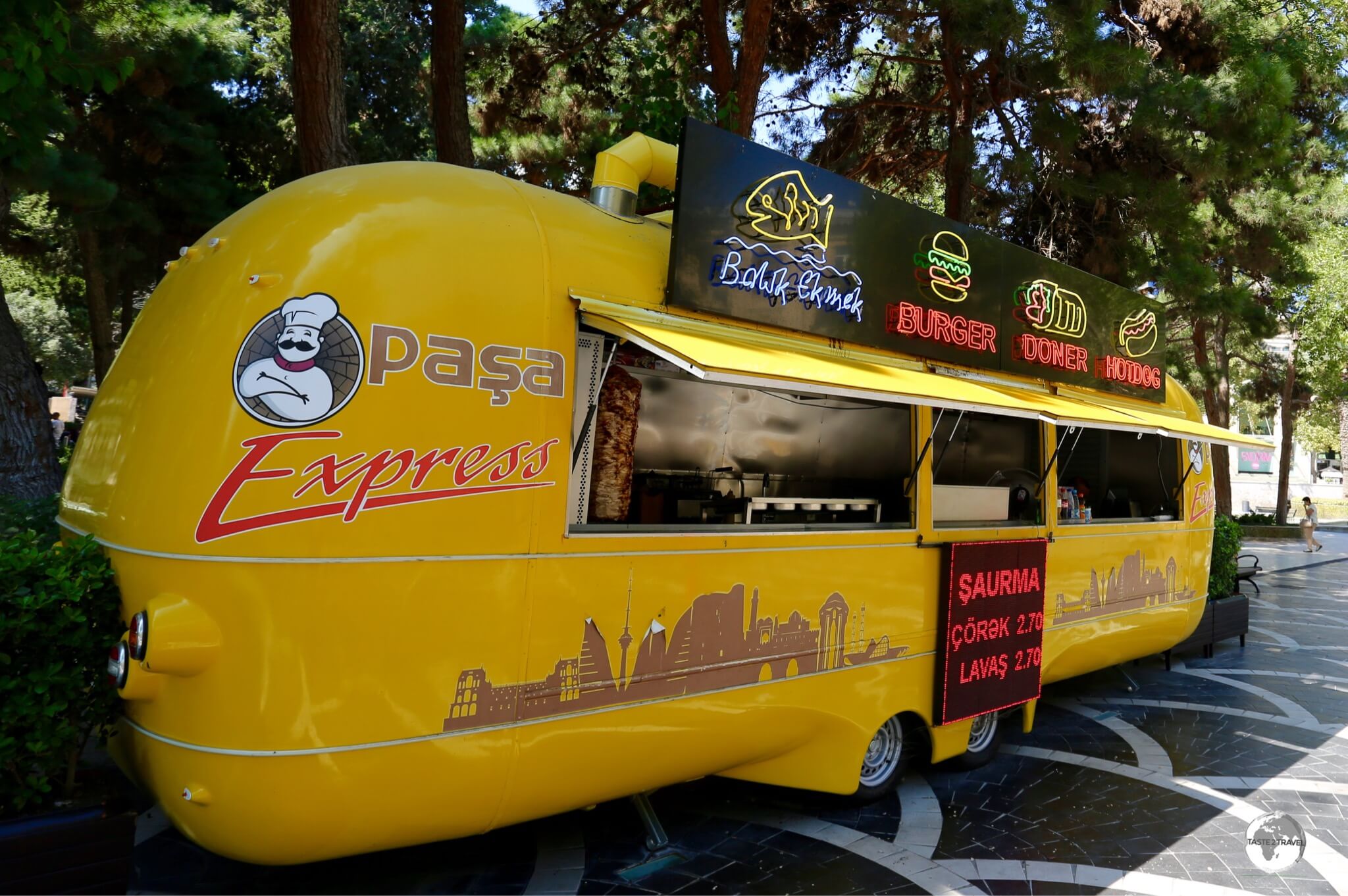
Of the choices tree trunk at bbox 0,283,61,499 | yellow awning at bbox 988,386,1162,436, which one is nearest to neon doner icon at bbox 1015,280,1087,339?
yellow awning at bbox 988,386,1162,436

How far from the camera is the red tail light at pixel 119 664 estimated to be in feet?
10.6

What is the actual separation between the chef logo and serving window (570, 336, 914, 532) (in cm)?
107

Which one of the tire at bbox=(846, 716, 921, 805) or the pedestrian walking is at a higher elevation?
the pedestrian walking

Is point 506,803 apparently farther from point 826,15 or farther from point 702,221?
point 826,15

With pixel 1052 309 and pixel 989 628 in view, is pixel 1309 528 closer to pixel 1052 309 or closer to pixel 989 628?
pixel 1052 309

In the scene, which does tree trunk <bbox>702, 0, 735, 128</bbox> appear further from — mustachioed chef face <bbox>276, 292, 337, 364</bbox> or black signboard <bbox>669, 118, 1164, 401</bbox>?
mustachioed chef face <bbox>276, 292, 337, 364</bbox>

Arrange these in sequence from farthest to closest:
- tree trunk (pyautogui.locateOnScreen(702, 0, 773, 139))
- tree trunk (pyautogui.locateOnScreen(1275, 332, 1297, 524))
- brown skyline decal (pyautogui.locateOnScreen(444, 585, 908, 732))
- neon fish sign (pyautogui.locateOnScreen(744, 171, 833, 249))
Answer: tree trunk (pyautogui.locateOnScreen(1275, 332, 1297, 524)), tree trunk (pyautogui.locateOnScreen(702, 0, 773, 139)), neon fish sign (pyautogui.locateOnScreen(744, 171, 833, 249)), brown skyline decal (pyautogui.locateOnScreen(444, 585, 908, 732))

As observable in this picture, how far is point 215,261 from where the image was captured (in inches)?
142

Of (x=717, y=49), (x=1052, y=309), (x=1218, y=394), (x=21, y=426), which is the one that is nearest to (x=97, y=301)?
(x=21, y=426)

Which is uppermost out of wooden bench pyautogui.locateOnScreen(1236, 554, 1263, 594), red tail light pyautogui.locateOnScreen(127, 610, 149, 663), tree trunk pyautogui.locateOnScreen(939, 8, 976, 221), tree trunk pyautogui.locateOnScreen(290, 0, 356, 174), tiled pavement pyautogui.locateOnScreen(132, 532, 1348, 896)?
tree trunk pyautogui.locateOnScreen(939, 8, 976, 221)

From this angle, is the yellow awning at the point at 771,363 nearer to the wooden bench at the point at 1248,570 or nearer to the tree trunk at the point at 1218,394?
the wooden bench at the point at 1248,570

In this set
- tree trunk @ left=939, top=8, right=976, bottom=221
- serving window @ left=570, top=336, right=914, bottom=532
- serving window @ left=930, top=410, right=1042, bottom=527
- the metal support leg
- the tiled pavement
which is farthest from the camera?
tree trunk @ left=939, top=8, right=976, bottom=221

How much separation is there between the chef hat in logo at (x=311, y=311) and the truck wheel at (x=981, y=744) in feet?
16.0

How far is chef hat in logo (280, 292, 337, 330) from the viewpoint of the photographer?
130 inches
